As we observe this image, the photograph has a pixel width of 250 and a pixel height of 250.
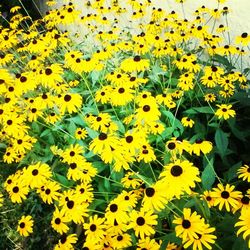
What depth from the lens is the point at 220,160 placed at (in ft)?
8.82

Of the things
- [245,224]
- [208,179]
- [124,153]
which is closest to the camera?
[245,224]

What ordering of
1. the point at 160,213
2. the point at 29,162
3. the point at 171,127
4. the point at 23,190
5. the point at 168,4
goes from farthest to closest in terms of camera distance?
the point at 168,4
the point at 29,162
the point at 171,127
the point at 23,190
the point at 160,213

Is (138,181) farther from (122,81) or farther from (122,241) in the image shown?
(122,81)

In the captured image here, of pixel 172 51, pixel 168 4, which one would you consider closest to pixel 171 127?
pixel 172 51

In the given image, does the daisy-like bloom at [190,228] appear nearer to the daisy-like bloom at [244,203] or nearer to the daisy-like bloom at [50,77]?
the daisy-like bloom at [244,203]

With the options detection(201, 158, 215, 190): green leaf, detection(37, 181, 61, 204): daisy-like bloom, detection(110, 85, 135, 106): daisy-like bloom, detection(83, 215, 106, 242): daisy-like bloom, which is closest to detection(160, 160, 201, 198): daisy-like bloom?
detection(83, 215, 106, 242): daisy-like bloom

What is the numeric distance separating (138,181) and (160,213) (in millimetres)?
389

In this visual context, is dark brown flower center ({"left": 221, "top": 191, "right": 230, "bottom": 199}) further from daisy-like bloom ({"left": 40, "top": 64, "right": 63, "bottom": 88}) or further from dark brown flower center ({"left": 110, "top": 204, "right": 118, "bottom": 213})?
daisy-like bloom ({"left": 40, "top": 64, "right": 63, "bottom": 88})

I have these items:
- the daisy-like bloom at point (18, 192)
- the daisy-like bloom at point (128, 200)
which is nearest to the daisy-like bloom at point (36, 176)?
the daisy-like bloom at point (18, 192)

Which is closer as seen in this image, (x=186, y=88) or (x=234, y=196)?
(x=234, y=196)

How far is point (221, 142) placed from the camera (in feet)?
8.21

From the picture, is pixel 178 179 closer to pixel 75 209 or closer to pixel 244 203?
pixel 244 203

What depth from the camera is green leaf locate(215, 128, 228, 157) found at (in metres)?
2.47

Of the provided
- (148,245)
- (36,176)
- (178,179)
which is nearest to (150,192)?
(178,179)
